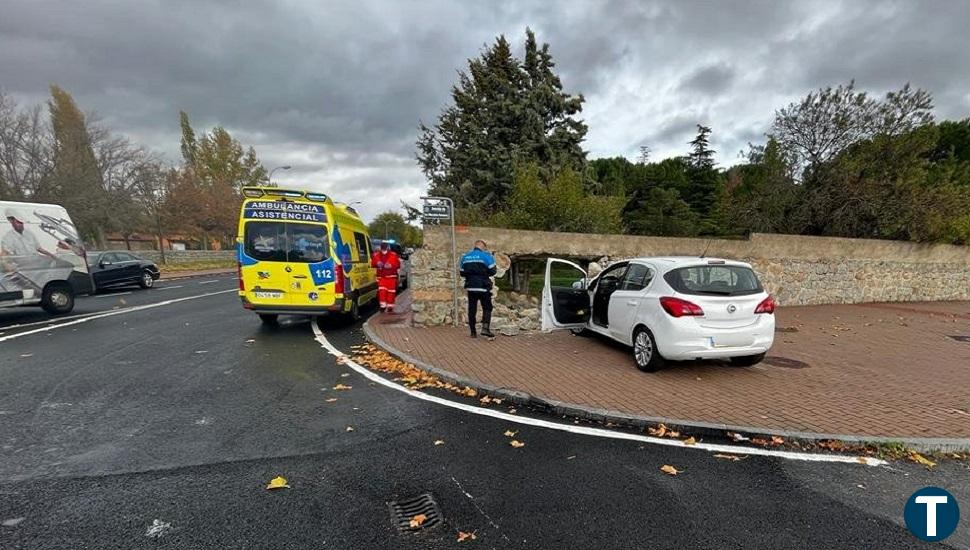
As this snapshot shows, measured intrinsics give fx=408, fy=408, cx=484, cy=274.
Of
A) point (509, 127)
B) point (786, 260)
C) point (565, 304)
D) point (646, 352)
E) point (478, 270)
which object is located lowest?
point (646, 352)

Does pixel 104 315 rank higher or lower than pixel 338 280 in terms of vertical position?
lower

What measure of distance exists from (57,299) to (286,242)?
7.38m

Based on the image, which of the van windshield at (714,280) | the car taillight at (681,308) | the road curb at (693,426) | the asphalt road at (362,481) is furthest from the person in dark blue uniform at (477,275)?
the car taillight at (681,308)

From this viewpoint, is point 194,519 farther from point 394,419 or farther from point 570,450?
point 570,450

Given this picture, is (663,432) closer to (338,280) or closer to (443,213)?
(443,213)

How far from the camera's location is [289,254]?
27.1ft

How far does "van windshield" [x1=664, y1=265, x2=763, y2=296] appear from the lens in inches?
215

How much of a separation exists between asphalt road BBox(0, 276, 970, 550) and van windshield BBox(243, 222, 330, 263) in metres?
3.50

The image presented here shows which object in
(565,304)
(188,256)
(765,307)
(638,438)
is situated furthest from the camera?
(188,256)

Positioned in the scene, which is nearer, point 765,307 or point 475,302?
point 765,307

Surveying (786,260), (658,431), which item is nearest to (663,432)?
(658,431)

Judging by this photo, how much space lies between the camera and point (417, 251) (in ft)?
28.6

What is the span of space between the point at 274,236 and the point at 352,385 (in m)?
4.45

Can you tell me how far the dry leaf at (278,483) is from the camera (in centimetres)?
301
